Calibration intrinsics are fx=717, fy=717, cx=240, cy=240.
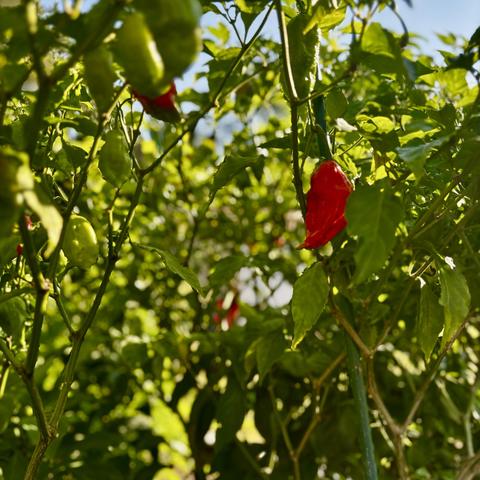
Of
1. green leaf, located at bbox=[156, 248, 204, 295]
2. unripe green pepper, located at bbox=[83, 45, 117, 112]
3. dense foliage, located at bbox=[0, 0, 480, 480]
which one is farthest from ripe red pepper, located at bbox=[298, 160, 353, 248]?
unripe green pepper, located at bbox=[83, 45, 117, 112]

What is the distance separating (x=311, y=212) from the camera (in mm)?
696

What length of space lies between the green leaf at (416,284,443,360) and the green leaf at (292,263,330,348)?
3.8 inches

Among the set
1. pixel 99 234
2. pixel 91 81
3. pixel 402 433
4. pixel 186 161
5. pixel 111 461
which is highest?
pixel 186 161

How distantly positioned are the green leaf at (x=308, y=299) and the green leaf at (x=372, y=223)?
0.48ft

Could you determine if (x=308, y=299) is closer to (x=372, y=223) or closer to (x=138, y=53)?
(x=372, y=223)

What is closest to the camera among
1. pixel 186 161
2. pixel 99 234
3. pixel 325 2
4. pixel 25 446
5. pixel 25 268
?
pixel 325 2

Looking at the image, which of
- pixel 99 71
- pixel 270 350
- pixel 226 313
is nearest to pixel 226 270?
pixel 270 350

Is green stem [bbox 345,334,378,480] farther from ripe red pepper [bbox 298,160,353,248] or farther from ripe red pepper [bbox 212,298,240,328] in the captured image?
ripe red pepper [bbox 212,298,240,328]

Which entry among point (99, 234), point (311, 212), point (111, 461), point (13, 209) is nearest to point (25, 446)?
point (111, 461)

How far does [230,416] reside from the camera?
1154 mm

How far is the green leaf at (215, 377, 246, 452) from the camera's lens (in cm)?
115

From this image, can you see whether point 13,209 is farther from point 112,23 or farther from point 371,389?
point 371,389

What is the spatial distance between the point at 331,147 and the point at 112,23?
0.34 m

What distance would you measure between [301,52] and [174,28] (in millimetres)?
205
